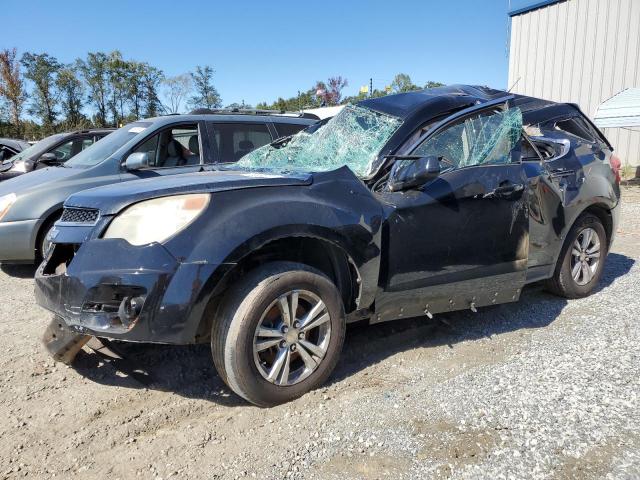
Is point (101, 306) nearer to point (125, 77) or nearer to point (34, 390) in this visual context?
point (34, 390)

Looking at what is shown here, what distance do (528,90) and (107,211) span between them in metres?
18.9

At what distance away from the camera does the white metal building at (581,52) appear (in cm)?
1616

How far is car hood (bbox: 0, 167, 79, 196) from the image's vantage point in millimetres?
5719

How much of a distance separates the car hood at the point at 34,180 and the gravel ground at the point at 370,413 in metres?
2.23

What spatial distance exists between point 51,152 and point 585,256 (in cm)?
811

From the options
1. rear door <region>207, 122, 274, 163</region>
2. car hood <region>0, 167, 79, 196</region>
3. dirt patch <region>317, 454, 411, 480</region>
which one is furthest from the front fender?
car hood <region>0, 167, 79, 196</region>

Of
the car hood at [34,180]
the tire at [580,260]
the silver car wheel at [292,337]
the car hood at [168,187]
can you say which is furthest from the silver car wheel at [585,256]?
the car hood at [34,180]

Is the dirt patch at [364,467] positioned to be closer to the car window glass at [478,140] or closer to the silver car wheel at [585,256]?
the car window glass at [478,140]

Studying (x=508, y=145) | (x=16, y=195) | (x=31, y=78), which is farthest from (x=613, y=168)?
(x=31, y=78)

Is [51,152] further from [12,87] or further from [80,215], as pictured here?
[12,87]

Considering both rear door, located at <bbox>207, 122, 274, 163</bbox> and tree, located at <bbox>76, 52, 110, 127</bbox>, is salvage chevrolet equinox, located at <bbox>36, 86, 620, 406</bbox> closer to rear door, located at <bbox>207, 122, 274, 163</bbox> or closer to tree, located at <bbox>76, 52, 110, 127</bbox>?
rear door, located at <bbox>207, 122, 274, 163</bbox>

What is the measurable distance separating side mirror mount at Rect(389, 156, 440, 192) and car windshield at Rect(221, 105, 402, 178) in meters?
0.22

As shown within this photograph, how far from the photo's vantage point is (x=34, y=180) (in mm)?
5918

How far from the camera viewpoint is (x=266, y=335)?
283 cm
